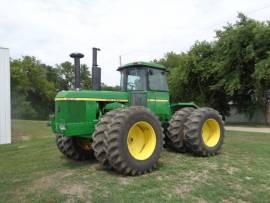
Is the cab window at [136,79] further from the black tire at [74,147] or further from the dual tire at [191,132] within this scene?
the black tire at [74,147]

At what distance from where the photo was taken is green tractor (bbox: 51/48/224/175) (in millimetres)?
6258

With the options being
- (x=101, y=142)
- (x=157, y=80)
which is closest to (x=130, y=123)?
(x=101, y=142)

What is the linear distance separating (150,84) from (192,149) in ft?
6.13

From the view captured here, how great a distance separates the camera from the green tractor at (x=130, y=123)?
20.5ft

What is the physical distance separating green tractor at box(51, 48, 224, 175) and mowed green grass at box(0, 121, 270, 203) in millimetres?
334

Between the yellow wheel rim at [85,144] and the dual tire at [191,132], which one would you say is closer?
the yellow wheel rim at [85,144]

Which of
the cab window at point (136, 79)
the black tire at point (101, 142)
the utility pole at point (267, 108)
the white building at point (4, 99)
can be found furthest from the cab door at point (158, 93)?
the utility pole at point (267, 108)

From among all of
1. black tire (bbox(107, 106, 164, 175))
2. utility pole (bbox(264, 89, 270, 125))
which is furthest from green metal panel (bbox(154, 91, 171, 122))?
utility pole (bbox(264, 89, 270, 125))

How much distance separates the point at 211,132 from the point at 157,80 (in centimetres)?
214

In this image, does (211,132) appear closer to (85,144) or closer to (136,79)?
(136,79)

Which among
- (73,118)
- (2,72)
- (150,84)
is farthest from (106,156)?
(2,72)

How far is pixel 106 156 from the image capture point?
243 inches

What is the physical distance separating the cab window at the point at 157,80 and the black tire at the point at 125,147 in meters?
1.55

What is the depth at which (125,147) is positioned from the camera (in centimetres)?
624
